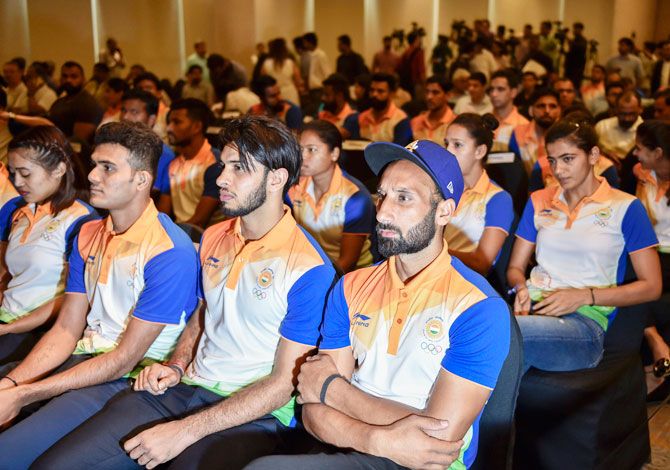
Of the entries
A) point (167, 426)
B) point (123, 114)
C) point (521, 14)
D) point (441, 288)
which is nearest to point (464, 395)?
→ point (441, 288)

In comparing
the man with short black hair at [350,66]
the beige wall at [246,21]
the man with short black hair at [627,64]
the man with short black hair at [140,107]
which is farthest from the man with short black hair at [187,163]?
the man with short black hair at [627,64]

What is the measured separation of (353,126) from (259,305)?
15.3 feet

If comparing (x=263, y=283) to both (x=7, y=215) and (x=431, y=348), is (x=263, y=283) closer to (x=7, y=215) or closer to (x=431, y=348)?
(x=431, y=348)

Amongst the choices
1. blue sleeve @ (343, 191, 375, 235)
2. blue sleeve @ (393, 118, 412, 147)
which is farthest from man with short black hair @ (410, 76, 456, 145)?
blue sleeve @ (343, 191, 375, 235)

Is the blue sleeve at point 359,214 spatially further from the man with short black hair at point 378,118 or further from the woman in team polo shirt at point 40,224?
the man with short black hair at point 378,118

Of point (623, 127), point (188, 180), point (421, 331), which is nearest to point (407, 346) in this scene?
point (421, 331)

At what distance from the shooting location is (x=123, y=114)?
522 centimetres

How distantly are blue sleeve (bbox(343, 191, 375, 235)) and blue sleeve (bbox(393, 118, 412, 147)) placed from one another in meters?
2.33

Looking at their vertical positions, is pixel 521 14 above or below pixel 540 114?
above

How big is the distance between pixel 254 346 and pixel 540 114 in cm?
348

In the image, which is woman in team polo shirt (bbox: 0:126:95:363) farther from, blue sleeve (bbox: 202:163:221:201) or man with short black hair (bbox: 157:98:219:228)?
man with short black hair (bbox: 157:98:219:228)

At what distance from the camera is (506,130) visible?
5.65 meters

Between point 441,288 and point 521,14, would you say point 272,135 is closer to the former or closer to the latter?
point 441,288

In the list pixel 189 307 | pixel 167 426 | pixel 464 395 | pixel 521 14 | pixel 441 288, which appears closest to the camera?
pixel 464 395
